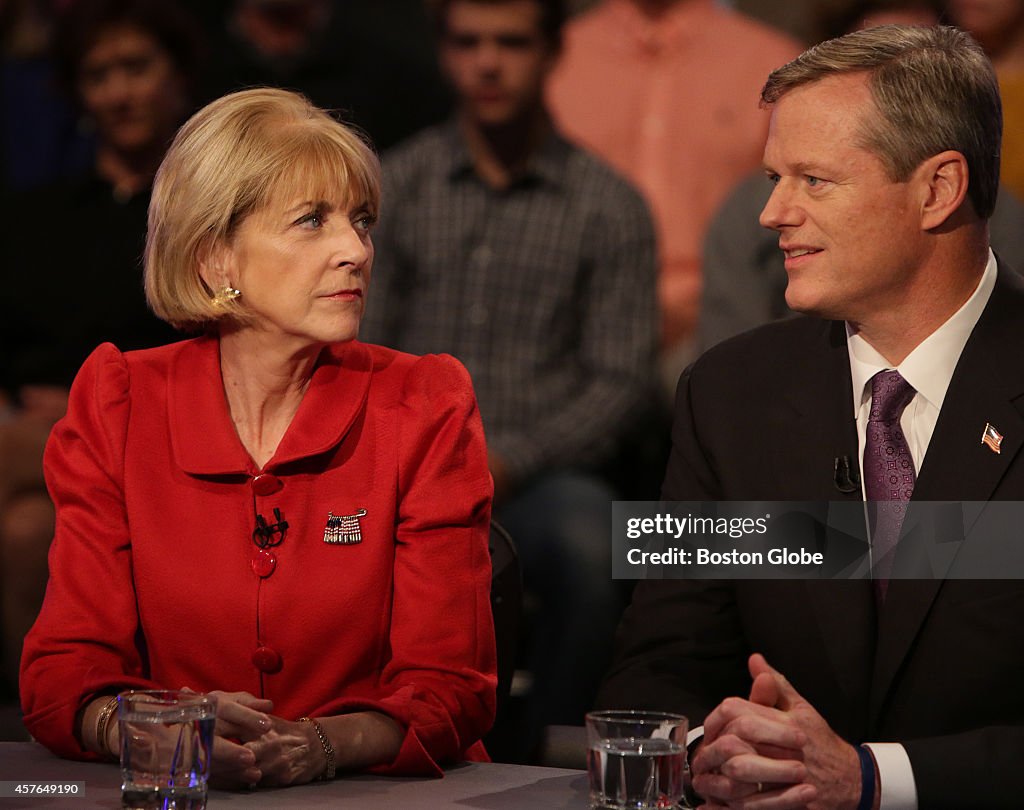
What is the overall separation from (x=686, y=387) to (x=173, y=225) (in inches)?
31.0

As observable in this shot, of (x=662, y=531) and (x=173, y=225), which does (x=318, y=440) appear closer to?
(x=173, y=225)

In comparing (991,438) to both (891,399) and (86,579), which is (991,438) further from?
(86,579)

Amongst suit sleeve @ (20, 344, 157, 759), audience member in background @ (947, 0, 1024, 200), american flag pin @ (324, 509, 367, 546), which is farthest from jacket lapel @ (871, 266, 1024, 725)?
audience member in background @ (947, 0, 1024, 200)

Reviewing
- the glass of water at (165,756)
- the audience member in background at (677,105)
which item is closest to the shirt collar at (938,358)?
the glass of water at (165,756)

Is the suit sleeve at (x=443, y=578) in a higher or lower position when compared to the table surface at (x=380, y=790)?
higher

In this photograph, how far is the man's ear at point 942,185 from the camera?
2000 millimetres

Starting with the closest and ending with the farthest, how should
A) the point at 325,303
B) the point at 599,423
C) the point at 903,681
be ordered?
the point at 903,681 < the point at 325,303 < the point at 599,423

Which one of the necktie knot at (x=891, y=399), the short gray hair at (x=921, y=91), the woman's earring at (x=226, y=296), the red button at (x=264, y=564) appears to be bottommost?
the red button at (x=264, y=564)

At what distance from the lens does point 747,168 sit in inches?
163

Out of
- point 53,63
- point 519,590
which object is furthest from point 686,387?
point 53,63

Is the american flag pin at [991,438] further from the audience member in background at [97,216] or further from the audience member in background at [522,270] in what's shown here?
the audience member in background at [97,216]

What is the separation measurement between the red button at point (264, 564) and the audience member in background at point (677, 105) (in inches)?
89.5

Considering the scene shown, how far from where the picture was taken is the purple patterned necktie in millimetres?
1948

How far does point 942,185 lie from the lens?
2.01m
